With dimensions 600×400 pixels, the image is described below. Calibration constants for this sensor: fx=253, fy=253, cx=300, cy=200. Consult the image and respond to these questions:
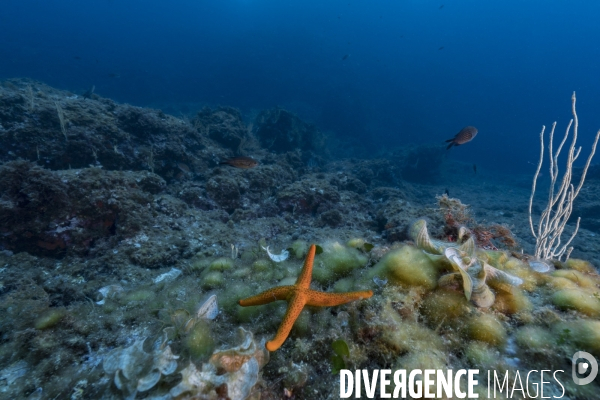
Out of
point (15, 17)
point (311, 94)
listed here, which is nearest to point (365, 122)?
point (311, 94)

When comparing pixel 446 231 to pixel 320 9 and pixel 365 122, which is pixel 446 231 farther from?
pixel 320 9

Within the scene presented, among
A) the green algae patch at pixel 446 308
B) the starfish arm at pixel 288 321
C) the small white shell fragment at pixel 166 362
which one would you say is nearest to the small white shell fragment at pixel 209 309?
the small white shell fragment at pixel 166 362

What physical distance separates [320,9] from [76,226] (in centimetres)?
11481

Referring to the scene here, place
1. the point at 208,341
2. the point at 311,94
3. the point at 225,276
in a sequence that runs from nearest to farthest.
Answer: the point at 208,341
the point at 225,276
the point at 311,94

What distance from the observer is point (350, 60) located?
75.6 metres

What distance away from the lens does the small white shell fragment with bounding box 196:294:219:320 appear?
6.57 feet

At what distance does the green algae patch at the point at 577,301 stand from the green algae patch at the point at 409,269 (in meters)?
0.87

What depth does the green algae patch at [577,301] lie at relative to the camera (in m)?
1.83

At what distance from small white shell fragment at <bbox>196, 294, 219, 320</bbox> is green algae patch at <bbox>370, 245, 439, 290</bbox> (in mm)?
1378

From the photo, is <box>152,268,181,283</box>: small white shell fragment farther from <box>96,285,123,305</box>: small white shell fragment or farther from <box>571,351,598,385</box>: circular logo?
<box>571,351,598,385</box>: circular logo

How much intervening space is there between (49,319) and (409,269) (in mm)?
2967

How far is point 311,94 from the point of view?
53625mm

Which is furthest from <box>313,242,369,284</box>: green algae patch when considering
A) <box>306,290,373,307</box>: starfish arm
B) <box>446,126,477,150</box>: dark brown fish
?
Answer: <box>446,126,477,150</box>: dark brown fish

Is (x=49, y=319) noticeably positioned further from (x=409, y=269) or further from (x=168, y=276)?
(x=409, y=269)
